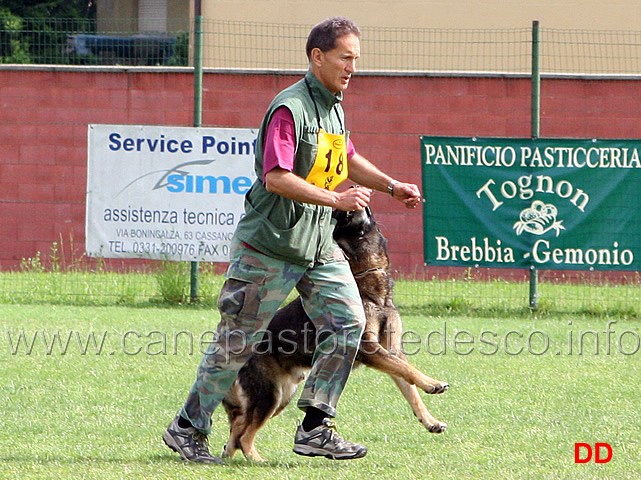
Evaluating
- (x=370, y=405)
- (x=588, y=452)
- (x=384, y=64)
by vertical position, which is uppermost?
(x=384, y=64)

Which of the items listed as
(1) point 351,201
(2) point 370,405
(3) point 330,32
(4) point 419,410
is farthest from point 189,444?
(3) point 330,32

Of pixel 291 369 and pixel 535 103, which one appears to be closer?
pixel 291 369

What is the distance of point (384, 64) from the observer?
1730 cm

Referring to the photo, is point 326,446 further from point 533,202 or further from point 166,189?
point 166,189

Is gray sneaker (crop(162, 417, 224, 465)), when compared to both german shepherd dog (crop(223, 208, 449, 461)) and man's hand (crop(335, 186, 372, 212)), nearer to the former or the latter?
german shepherd dog (crop(223, 208, 449, 461))

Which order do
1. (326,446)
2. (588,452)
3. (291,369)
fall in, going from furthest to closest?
(291,369), (588,452), (326,446)

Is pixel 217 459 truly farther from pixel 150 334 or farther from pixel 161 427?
pixel 150 334

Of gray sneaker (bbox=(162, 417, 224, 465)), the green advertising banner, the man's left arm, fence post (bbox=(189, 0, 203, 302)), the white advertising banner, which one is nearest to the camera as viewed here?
gray sneaker (bbox=(162, 417, 224, 465))

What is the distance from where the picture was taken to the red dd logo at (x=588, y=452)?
455 centimetres

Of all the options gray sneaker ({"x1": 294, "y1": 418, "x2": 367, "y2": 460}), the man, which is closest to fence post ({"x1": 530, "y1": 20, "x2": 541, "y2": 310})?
the man

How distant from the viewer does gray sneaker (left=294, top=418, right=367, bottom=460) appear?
4.39 m

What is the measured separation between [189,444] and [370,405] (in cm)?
168

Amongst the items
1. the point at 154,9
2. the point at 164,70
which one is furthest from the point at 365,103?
the point at 154,9

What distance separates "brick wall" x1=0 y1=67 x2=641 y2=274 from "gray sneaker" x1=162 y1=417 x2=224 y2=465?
30.5 feet
